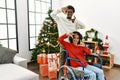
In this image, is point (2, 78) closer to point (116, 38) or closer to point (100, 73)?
point (100, 73)

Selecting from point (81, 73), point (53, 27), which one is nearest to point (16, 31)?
point (53, 27)

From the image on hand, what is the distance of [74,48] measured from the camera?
7.48ft

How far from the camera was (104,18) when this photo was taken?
396cm

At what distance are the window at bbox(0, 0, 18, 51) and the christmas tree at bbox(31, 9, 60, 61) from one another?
589 millimetres

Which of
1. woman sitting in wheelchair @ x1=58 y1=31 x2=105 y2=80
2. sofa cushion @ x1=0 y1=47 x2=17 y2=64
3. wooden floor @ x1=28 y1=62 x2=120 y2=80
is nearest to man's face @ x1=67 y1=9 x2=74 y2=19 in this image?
woman sitting in wheelchair @ x1=58 y1=31 x2=105 y2=80

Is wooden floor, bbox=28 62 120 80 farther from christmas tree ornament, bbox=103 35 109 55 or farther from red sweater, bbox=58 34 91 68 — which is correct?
red sweater, bbox=58 34 91 68

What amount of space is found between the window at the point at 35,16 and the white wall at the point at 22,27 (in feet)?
0.69

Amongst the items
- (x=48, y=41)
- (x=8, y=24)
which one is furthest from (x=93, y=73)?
(x=8, y=24)

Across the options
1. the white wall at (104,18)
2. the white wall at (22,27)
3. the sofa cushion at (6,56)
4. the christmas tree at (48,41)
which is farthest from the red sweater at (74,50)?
the white wall at (104,18)

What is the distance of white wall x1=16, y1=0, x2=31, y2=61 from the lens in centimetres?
359

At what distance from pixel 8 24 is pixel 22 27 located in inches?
13.8

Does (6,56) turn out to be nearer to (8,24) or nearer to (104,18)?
(8,24)

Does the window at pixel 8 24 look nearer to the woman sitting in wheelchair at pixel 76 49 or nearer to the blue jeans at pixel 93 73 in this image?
the woman sitting in wheelchair at pixel 76 49

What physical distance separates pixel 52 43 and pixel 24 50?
2.60 ft
